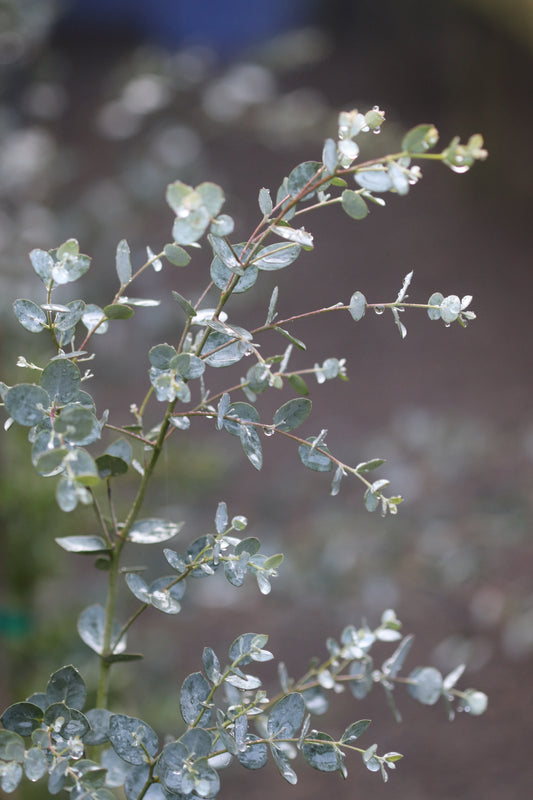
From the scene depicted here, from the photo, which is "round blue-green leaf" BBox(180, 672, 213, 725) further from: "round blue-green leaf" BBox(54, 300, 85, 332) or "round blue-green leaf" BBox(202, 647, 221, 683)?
"round blue-green leaf" BBox(54, 300, 85, 332)

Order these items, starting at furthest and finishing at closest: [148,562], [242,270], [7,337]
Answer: [148,562]
[7,337]
[242,270]

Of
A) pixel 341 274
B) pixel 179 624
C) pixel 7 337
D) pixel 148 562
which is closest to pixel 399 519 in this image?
pixel 148 562

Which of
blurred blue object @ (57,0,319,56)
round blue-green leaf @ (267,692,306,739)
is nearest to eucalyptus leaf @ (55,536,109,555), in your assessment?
round blue-green leaf @ (267,692,306,739)

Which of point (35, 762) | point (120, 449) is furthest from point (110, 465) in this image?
point (35, 762)

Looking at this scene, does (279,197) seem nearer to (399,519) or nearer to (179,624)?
(399,519)

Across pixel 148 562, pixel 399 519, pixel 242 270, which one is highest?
pixel 242 270

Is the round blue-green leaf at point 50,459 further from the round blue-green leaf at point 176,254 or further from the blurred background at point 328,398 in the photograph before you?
the blurred background at point 328,398

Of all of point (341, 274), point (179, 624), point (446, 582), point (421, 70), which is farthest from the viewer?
point (421, 70)
